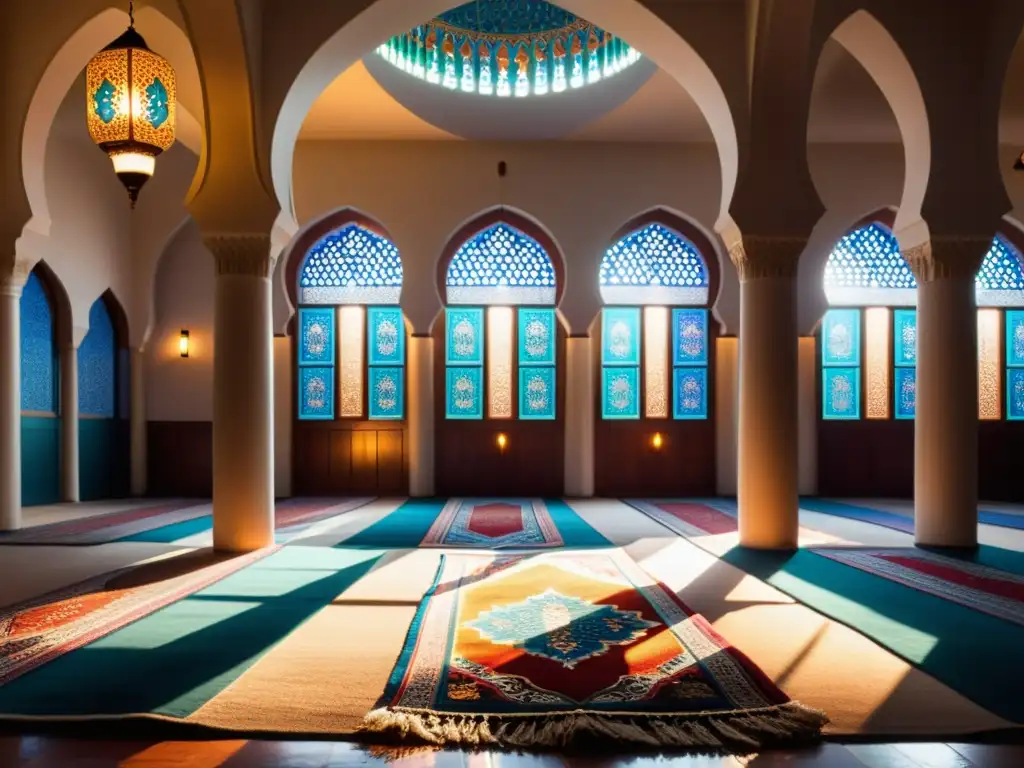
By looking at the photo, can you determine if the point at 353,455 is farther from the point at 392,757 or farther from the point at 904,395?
the point at 392,757

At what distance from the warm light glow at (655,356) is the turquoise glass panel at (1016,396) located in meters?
4.76

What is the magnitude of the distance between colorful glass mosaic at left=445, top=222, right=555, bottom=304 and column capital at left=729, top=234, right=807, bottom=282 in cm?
526

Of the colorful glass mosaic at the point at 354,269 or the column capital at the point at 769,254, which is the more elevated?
the colorful glass mosaic at the point at 354,269

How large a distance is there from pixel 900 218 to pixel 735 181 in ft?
5.24

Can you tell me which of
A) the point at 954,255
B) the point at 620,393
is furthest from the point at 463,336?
the point at 954,255

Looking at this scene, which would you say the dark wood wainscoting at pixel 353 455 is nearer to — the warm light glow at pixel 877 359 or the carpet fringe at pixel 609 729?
the warm light glow at pixel 877 359

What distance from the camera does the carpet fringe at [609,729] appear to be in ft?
9.42

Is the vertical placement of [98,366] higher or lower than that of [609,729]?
higher

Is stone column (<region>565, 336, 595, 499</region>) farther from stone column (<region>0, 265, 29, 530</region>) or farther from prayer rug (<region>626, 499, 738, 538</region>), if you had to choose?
stone column (<region>0, 265, 29, 530</region>)

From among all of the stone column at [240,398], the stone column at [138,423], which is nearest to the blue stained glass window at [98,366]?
the stone column at [138,423]

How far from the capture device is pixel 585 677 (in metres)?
3.46

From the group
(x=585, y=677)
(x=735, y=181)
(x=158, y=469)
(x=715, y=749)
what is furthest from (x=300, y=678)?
(x=158, y=469)

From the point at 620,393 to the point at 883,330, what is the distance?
3.79 m

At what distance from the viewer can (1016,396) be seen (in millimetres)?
12430
